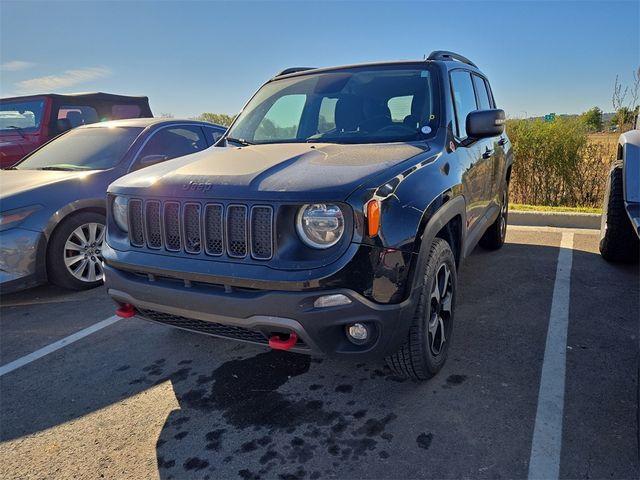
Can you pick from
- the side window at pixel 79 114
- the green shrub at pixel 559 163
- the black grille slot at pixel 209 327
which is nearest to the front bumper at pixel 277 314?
the black grille slot at pixel 209 327

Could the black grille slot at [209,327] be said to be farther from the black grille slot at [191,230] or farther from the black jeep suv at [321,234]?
the black grille slot at [191,230]

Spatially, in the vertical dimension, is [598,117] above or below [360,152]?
above

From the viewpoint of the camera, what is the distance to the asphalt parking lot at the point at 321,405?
7.22 ft

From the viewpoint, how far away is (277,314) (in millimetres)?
2180

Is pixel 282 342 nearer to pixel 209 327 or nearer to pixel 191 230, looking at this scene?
pixel 209 327

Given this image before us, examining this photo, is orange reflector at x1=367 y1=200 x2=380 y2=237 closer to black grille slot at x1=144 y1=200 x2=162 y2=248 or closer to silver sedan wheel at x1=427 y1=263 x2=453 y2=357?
silver sedan wheel at x1=427 y1=263 x2=453 y2=357

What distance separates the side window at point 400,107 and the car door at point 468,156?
36 cm

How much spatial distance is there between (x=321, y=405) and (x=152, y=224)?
1376mm

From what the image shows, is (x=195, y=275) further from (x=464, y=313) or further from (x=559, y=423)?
(x=464, y=313)

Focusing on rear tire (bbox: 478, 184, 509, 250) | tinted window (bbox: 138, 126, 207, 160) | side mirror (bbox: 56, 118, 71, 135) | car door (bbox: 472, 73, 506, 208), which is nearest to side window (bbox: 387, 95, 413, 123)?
car door (bbox: 472, 73, 506, 208)

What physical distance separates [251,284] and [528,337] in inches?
85.4

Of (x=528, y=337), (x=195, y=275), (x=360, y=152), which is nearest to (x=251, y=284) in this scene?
(x=195, y=275)

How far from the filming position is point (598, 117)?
975cm

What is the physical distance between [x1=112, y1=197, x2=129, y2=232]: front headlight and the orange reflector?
4.85 feet
